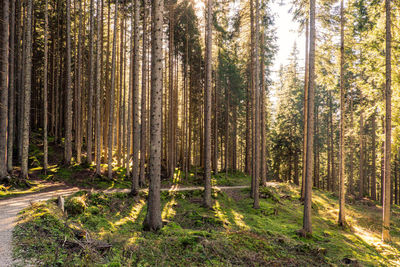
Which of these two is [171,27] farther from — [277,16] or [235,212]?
[235,212]

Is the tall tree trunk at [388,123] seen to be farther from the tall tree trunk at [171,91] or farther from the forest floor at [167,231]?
the tall tree trunk at [171,91]

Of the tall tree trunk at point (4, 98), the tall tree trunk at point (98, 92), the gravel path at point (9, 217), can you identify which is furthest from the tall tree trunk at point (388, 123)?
the tall tree trunk at point (4, 98)

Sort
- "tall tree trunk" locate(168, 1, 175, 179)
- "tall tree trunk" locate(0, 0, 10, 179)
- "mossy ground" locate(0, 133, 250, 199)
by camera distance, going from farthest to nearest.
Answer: "tall tree trunk" locate(168, 1, 175, 179), "mossy ground" locate(0, 133, 250, 199), "tall tree trunk" locate(0, 0, 10, 179)

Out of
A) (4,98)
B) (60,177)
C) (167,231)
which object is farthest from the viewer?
(60,177)

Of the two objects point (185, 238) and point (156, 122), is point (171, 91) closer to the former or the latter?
point (156, 122)

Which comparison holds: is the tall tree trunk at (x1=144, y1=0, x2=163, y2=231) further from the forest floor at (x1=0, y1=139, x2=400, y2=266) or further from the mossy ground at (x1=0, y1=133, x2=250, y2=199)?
the mossy ground at (x1=0, y1=133, x2=250, y2=199)

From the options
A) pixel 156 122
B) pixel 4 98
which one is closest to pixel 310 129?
pixel 156 122

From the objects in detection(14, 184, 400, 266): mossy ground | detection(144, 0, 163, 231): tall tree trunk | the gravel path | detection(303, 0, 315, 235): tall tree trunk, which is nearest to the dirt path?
the gravel path

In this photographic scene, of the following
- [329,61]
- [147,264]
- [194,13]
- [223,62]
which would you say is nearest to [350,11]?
[329,61]

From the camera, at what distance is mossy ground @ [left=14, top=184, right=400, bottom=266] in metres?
5.09

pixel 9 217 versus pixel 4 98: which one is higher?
pixel 4 98

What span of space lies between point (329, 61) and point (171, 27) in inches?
436

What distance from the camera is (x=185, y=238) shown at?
6.67 meters

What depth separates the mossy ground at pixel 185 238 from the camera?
5094mm
